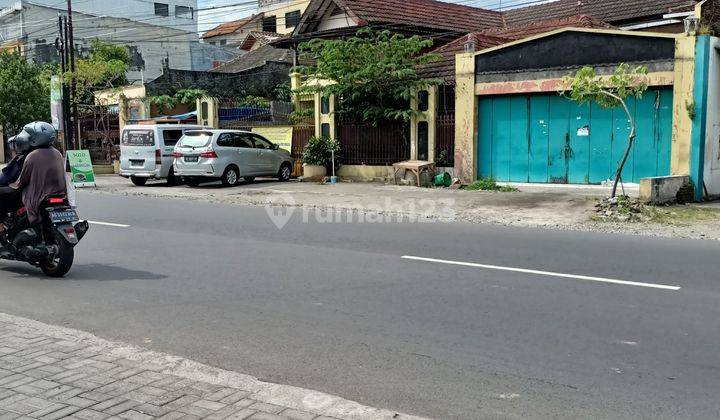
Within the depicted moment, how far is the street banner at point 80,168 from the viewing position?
2122cm

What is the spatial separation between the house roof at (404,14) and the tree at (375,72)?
4897 millimetres

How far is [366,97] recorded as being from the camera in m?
21.2

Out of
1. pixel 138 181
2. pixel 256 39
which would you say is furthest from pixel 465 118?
pixel 256 39

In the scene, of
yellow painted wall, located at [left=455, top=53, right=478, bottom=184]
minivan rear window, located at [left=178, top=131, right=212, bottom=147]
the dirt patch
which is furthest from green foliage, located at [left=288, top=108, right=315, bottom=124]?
yellow painted wall, located at [left=455, top=53, right=478, bottom=184]

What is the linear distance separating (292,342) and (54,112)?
87.7 ft

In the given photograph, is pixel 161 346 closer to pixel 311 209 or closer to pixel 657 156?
pixel 311 209

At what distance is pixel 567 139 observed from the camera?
56.8 feet

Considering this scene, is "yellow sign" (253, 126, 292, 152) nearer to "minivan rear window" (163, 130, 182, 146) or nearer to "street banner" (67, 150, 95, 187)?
"minivan rear window" (163, 130, 182, 146)

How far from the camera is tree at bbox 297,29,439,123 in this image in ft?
65.4

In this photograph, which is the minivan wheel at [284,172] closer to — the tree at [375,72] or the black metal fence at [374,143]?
the black metal fence at [374,143]

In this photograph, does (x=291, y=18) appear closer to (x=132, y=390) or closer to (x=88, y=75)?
(x=88, y=75)

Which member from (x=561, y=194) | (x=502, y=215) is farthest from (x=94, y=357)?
(x=561, y=194)

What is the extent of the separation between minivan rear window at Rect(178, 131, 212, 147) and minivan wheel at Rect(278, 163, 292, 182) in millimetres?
3125

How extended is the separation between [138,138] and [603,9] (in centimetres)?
1756
